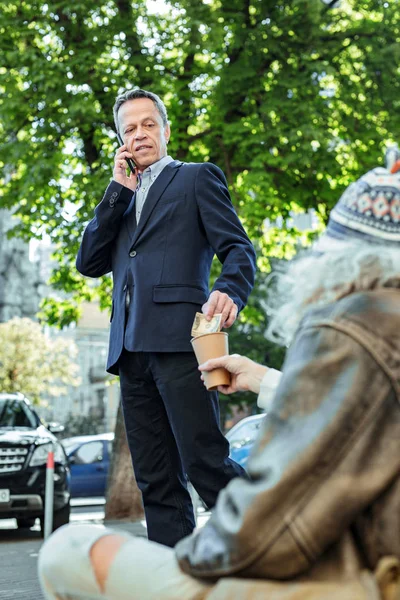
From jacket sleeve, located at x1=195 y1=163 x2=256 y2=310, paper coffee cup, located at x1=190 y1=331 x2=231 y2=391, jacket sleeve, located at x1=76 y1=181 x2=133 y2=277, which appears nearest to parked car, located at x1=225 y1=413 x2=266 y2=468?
jacket sleeve, located at x1=76 y1=181 x2=133 y2=277

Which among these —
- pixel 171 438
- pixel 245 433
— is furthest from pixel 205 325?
pixel 245 433

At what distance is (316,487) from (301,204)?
1352cm

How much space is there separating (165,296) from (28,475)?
8.40 meters

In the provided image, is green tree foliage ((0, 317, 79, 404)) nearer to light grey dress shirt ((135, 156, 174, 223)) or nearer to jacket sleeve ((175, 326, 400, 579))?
light grey dress shirt ((135, 156, 174, 223))

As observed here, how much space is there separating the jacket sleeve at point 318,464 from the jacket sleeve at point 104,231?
2548 millimetres

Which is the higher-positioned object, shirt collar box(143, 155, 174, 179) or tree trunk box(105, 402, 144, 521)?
shirt collar box(143, 155, 174, 179)

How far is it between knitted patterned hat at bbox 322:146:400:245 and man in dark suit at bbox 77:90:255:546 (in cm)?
166

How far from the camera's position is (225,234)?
4281 mm

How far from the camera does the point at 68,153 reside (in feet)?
49.5

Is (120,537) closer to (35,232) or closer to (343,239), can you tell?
(343,239)

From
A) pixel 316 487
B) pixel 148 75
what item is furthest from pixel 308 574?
pixel 148 75

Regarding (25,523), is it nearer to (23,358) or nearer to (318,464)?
(318,464)

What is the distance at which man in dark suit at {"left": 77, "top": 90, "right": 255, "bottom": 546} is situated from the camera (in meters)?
3.96

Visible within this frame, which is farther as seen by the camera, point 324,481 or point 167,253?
point 167,253
